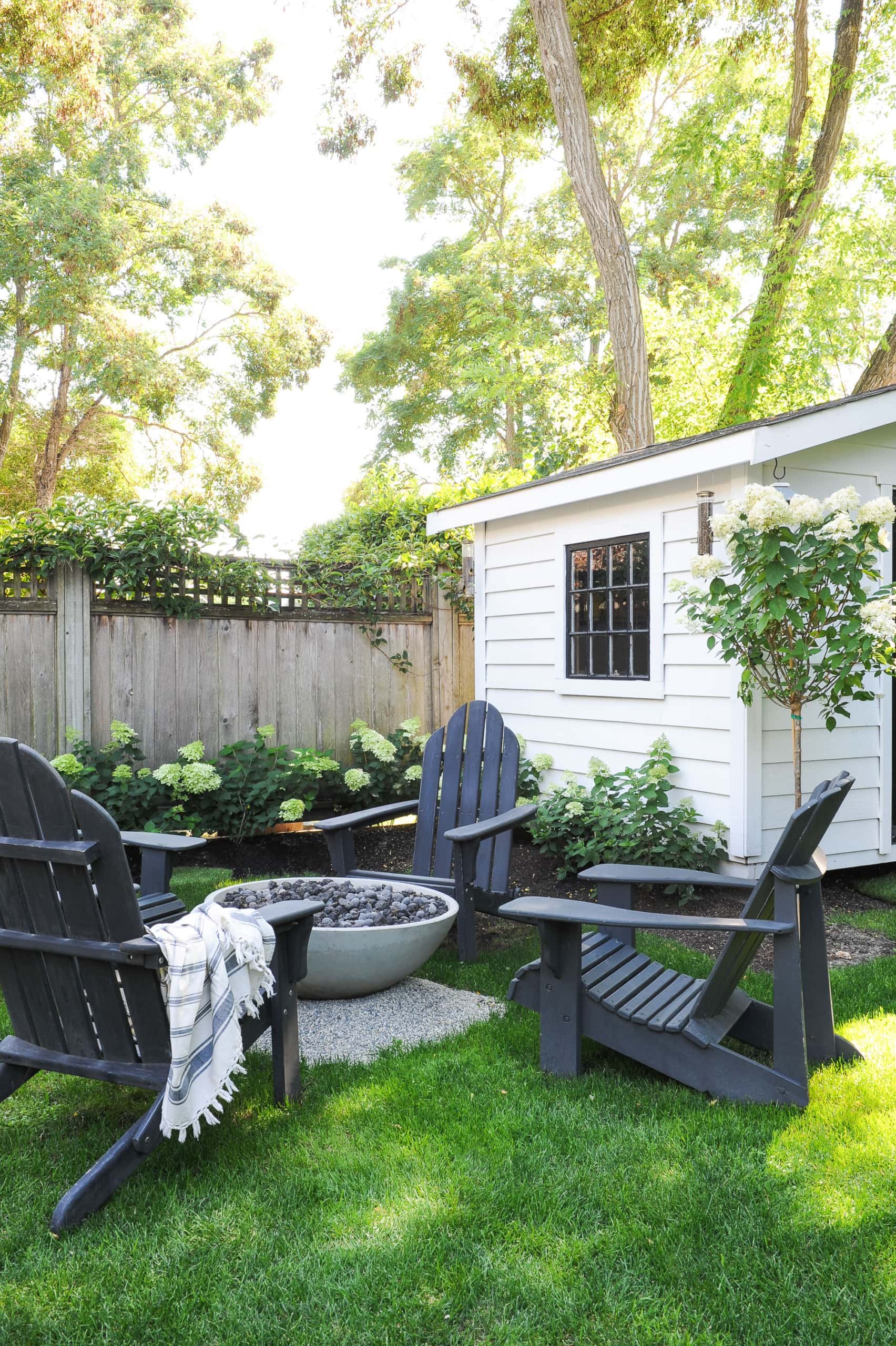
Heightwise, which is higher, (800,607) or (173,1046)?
(800,607)

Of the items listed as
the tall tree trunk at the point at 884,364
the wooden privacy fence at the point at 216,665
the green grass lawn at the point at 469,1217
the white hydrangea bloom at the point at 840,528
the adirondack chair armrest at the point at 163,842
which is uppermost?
the tall tree trunk at the point at 884,364

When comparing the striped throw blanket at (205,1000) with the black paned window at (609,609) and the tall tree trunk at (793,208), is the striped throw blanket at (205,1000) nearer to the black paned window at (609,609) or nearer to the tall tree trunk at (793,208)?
the black paned window at (609,609)

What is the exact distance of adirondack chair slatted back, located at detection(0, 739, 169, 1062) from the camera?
1.99 metres

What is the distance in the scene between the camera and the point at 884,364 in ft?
27.9

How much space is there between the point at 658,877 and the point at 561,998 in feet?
1.48

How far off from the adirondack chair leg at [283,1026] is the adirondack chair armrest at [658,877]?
0.91 metres

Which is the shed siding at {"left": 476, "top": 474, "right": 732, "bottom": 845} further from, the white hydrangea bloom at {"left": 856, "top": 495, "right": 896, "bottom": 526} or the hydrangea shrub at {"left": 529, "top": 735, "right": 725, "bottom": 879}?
the white hydrangea bloom at {"left": 856, "top": 495, "right": 896, "bottom": 526}

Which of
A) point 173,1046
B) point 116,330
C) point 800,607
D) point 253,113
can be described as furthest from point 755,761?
point 253,113

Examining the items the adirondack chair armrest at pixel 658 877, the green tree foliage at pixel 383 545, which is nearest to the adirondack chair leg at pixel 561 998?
the adirondack chair armrest at pixel 658 877

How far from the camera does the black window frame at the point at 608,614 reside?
5219 mm

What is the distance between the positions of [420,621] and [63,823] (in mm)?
4972

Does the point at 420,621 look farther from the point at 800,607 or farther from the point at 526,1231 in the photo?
the point at 526,1231

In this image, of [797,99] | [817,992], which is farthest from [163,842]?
[797,99]

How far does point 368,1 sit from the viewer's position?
862 cm
